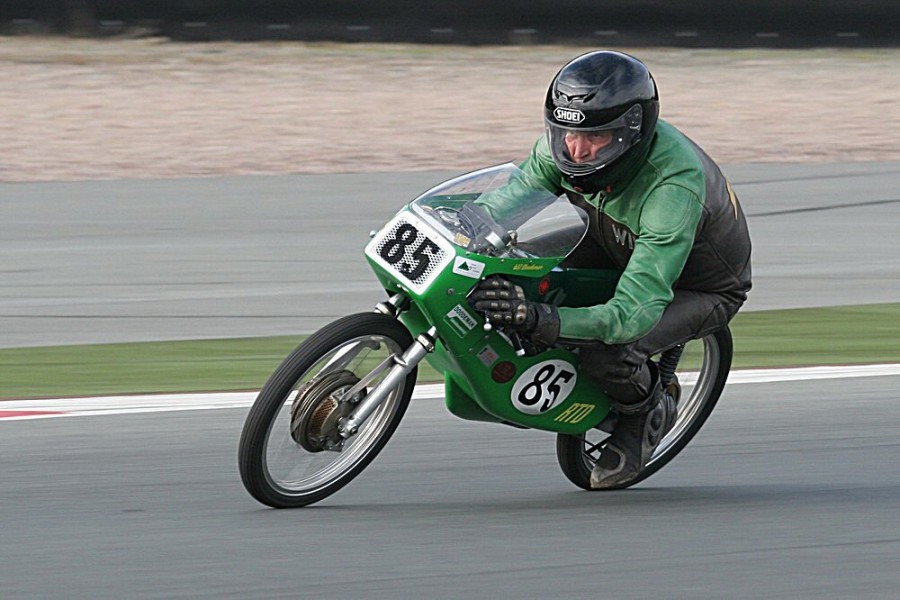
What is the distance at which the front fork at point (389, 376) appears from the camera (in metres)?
5.31

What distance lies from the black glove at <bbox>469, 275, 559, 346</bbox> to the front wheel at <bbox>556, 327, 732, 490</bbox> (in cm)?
98

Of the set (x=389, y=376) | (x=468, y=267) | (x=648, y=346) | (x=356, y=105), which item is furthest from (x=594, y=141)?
(x=356, y=105)

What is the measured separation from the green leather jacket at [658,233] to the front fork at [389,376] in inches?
16.8

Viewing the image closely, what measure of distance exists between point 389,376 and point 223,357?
3.49m

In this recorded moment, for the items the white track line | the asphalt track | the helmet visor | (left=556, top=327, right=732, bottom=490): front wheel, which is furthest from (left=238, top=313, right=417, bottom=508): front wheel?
the white track line

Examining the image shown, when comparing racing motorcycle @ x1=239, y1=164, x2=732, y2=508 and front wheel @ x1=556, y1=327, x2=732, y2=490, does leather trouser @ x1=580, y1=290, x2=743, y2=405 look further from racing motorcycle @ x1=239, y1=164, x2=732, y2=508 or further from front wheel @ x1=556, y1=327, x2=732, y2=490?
front wheel @ x1=556, y1=327, x2=732, y2=490

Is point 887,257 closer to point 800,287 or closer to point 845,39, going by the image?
point 800,287

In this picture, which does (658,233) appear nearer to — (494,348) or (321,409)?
(494,348)

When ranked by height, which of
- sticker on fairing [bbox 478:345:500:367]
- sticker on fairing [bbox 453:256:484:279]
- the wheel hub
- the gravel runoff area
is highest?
sticker on fairing [bbox 453:256:484:279]

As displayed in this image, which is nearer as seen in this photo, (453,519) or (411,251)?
(411,251)

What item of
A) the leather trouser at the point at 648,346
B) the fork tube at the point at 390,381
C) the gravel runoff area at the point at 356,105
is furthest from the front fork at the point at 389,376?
the gravel runoff area at the point at 356,105

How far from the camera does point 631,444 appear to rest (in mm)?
5941

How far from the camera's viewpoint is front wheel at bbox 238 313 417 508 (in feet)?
17.0

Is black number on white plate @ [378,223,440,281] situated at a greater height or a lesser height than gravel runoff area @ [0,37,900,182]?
greater
